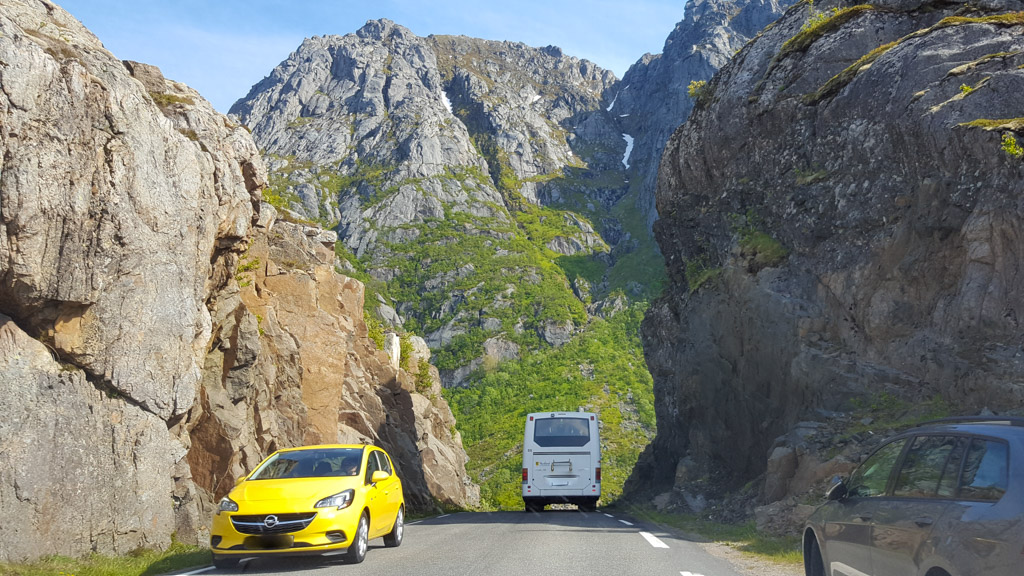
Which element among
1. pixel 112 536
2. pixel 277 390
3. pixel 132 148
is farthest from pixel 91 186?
pixel 277 390

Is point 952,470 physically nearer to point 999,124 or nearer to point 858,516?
point 858,516

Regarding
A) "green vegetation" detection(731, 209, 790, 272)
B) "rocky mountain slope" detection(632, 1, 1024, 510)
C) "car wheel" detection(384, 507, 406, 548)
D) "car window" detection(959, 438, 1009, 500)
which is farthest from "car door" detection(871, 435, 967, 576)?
"green vegetation" detection(731, 209, 790, 272)

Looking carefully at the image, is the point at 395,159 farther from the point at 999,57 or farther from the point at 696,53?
the point at 999,57

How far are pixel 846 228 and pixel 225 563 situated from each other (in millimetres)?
17817

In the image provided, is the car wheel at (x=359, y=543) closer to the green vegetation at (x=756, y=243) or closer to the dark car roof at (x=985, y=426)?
the dark car roof at (x=985, y=426)

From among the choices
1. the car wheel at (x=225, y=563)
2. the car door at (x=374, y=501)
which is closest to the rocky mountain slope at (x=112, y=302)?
the car wheel at (x=225, y=563)

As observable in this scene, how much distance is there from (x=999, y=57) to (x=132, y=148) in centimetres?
1988

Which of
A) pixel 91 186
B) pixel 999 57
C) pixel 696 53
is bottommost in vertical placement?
pixel 91 186

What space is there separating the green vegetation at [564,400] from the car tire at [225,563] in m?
52.1

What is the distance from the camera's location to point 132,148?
15.0 meters

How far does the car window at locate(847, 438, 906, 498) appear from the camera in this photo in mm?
6285

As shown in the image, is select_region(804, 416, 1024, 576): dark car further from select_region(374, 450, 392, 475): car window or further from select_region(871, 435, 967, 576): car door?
select_region(374, 450, 392, 475): car window

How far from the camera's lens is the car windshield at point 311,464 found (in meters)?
11.5

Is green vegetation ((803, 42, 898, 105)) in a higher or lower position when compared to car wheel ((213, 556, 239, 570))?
higher
